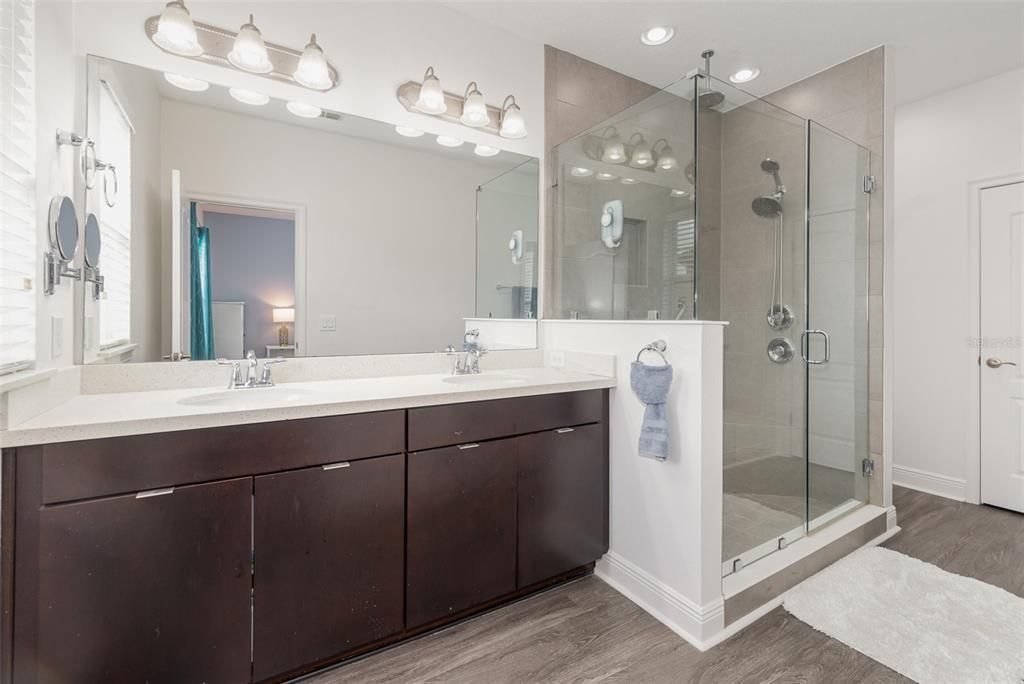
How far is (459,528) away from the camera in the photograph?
162 cm

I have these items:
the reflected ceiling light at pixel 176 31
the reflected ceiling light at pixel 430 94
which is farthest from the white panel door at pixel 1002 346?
the reflected ceiling light at pixel 176 31

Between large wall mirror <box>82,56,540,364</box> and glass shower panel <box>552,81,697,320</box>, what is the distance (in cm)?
32

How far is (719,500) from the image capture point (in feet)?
5.59

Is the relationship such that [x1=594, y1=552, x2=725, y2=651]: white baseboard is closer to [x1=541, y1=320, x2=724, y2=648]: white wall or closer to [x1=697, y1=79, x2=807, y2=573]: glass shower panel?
[x1=541, y1=320, x2=724, y2=648]: white wall

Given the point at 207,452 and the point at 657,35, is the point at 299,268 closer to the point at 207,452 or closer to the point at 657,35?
the point at 207,452

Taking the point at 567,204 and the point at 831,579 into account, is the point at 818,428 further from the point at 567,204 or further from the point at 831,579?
the point at 567,204

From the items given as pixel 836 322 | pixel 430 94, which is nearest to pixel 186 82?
pixel 430 94

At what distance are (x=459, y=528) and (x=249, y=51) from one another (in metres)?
1.92

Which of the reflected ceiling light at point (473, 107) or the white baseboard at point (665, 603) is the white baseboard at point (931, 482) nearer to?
the white baseboard at point (665, 603)

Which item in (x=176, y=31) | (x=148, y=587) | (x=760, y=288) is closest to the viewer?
(x=148, y=587)

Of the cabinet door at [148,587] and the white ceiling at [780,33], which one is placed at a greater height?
the white ceiling at [780,33]

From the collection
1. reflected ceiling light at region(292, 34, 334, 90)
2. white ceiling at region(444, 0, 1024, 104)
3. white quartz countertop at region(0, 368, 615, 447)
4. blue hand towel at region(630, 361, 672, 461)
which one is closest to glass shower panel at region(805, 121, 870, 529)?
white ceiling at region(444, 0, 1024, 104)

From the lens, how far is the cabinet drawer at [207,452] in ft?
3.55

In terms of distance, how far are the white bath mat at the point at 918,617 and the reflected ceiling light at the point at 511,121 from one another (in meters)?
2.44
